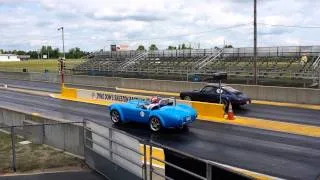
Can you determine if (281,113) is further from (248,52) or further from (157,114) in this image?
(248,52)

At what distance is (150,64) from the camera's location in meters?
58.9

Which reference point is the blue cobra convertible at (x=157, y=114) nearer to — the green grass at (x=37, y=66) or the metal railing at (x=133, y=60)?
the metal railing at (x=133, y=60)

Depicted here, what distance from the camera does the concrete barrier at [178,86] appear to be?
27917 mm

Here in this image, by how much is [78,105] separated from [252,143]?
52.2ft

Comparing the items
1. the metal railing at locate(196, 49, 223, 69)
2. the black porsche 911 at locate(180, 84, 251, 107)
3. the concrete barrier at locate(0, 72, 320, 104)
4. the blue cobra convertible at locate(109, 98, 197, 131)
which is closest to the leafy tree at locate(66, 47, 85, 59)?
the concrete barrier at locate(0, 72, 320, 104)

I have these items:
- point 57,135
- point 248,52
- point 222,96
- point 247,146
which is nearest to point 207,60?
point 248,52

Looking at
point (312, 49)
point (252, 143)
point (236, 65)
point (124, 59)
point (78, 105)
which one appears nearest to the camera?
point (252, 143)

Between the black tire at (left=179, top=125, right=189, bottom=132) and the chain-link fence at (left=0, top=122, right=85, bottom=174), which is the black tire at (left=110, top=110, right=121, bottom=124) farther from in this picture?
the chain-link fence at (left=0, top=122, right=85, bottom=174)

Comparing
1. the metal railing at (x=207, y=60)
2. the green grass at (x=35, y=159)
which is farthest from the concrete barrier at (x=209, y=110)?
the metal railing at (x=207, y=60)

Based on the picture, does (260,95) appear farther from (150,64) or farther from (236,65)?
(150,64)

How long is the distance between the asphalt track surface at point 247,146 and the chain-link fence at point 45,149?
10.6ft

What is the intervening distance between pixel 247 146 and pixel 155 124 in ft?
13.8

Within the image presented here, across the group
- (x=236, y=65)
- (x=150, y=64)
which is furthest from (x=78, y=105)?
(x=150, y=64)

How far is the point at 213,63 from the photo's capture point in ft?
170
